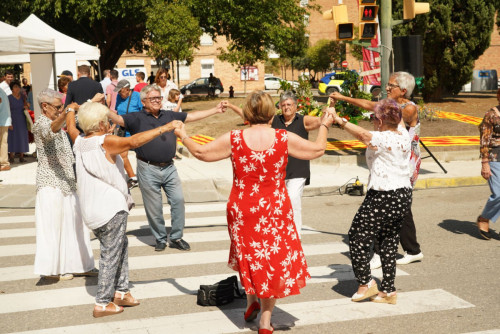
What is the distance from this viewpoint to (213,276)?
261 inches

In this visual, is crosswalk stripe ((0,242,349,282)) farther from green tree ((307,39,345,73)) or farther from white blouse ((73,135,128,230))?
green tree ((307,39,345,73))

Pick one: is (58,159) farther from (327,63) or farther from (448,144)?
(327,63)

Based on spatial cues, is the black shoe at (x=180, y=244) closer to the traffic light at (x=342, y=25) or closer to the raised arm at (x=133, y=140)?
the raised arm at (x=133, y=140)

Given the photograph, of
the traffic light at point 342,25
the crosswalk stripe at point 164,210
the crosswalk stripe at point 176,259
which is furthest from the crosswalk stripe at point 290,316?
the traffic light at point 342,25

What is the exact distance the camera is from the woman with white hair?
6535 millimetres

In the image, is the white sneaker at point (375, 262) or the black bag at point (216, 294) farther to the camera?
the white sneaker at point (375, 262)

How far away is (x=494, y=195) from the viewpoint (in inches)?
314

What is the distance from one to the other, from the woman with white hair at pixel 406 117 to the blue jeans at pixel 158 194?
7.80 feet

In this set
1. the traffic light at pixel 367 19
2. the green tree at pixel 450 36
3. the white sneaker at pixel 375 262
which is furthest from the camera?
the green tree at pixel 450 36

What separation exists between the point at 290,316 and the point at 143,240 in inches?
135

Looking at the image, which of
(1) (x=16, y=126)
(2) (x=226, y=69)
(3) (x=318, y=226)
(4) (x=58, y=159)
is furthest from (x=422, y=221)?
(2) (x=226, y=69)

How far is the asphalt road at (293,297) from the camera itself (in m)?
5.25

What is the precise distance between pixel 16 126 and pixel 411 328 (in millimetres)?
12144

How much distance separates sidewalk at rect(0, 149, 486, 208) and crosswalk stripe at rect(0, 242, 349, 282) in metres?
3.71
